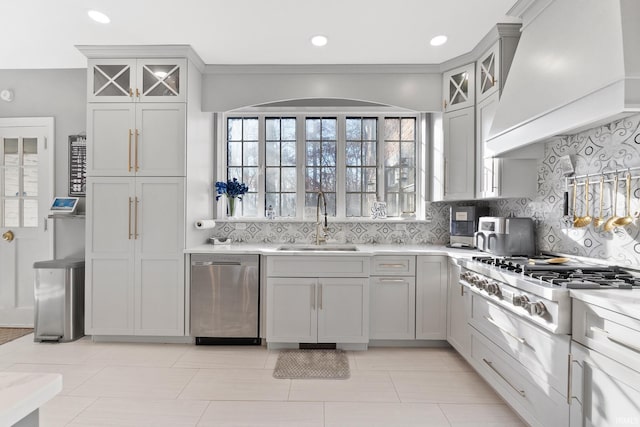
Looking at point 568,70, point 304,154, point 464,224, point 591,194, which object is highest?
point 568,70

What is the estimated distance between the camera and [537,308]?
1.75 metres

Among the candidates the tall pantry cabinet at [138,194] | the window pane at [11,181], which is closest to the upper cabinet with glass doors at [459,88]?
the tall pantry cabinet at [138,194]

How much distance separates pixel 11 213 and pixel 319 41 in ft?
11.9

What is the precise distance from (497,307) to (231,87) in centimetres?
297

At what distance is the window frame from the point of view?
12.5 ft

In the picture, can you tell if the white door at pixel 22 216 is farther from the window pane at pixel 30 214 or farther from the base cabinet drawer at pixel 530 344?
the base cabinet drawer at pixel 530 344

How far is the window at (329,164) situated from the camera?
3.87 metres

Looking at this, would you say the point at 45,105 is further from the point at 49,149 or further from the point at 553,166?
the point at 553,166

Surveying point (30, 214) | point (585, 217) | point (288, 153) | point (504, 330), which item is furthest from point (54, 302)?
point (585, 217)

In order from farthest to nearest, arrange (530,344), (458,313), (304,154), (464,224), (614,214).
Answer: (304,154), (464,224), (458,313), (614,214), (530,344)

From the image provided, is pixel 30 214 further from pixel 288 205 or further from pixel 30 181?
pixel 288 205

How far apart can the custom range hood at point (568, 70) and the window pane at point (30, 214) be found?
4416 mm

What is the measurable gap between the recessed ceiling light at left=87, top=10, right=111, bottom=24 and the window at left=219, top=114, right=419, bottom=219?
1.44 metres

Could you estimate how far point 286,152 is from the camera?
12.8ft
